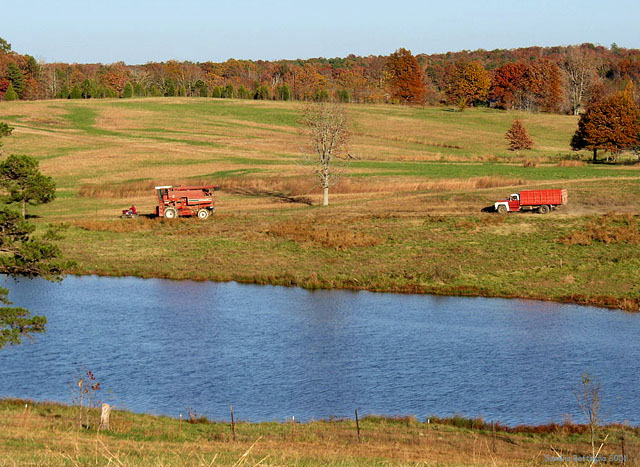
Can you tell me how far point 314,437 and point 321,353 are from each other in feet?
48.5

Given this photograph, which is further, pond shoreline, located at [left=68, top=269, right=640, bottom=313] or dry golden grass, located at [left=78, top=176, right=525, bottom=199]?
dry golden grass, located at [left=78, top=176, right=525, bottom=199]

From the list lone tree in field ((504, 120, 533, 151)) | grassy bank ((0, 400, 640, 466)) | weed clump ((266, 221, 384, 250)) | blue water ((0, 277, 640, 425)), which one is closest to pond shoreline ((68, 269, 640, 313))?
blue water ((0, 277, 640, 425))

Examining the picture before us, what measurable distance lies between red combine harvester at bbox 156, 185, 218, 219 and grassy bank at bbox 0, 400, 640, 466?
45.3 m

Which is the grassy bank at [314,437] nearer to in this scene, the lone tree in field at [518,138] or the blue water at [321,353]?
the blue water at [321,353]

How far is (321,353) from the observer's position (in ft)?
132

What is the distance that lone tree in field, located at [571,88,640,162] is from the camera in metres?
111

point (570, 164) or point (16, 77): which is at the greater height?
point (16, 77)

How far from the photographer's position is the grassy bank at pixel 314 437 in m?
21.2

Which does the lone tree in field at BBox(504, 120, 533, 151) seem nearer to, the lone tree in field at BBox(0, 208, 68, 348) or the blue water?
the blue water

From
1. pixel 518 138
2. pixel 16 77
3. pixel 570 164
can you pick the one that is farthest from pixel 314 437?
pixel 16 77

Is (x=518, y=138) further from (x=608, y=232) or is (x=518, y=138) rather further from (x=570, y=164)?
(x=608, y=232)

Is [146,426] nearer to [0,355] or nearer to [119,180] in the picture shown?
[0,355]

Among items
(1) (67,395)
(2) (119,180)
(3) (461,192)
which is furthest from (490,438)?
(2) (119,180)

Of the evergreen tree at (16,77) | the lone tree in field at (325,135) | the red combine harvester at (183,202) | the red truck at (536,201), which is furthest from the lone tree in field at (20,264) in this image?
the evergreen tree at (16,77)
